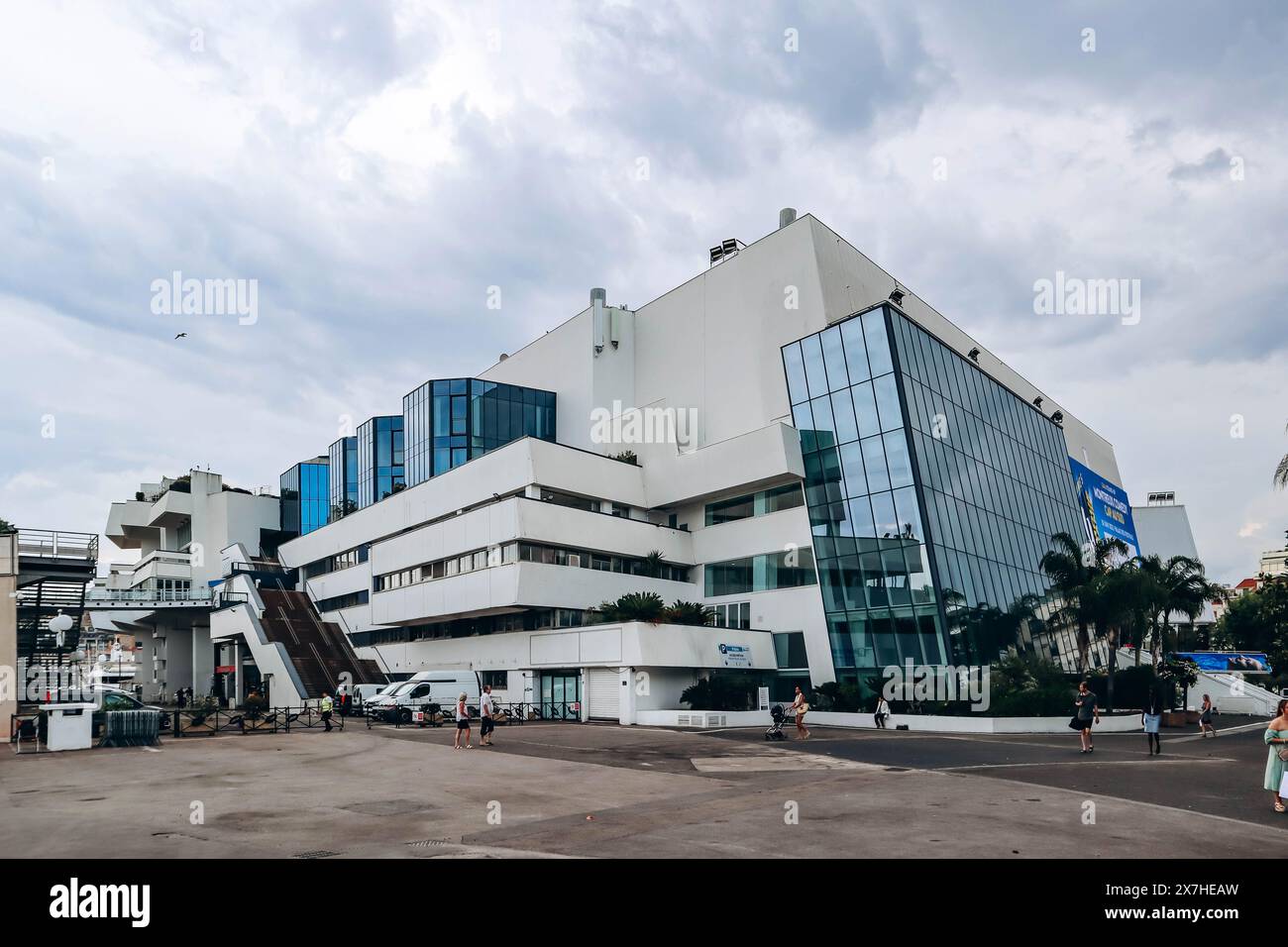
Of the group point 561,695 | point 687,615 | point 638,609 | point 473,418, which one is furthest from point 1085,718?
point 473,418

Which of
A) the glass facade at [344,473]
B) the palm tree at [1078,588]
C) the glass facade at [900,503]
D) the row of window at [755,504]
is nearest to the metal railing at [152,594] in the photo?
the glass facade at [344,473]

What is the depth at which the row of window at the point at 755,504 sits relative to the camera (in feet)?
143

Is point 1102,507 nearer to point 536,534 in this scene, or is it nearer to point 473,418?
point 473,418

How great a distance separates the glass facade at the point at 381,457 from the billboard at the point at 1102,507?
153ft

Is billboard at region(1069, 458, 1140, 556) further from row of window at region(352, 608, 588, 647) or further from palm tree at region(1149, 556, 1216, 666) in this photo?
row of window at region(352, 608, 588, 647)

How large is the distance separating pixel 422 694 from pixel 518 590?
598cm

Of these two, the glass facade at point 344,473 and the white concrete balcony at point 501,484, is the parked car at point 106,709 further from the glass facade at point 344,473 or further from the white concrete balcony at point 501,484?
the glass facade at point 344,473

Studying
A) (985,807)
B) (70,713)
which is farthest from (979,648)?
(70,713)

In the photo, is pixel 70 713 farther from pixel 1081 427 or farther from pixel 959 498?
pixel 1081 427

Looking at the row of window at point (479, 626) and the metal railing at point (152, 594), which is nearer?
the row of window at point (479, 626)

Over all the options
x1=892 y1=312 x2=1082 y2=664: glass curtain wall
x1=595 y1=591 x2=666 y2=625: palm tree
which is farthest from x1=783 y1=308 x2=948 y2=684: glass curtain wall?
x1=595 y1=591 x2=666 y2=625: palm tree

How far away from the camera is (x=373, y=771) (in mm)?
17859

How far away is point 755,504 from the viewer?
149 feet
